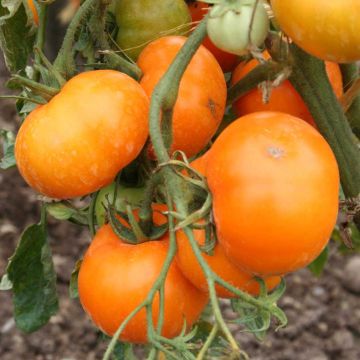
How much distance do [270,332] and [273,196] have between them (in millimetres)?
1989

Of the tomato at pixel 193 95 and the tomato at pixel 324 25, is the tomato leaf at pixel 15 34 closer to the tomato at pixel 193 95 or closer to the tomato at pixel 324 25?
the tomato at pixel 193 95

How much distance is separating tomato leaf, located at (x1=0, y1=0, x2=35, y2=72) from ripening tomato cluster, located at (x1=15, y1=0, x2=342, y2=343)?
0.17 meters

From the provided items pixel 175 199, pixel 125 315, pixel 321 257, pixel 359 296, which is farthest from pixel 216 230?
pixel 359 296

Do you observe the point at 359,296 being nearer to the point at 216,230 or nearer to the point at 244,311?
the point at 244,311

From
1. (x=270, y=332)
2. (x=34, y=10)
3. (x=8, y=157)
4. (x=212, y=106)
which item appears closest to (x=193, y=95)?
(x=212, y=106)

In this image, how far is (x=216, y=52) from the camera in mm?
1020

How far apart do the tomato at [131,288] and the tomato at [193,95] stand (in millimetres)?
124

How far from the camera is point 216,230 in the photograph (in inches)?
29.9

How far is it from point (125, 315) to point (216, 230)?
161 millimetres

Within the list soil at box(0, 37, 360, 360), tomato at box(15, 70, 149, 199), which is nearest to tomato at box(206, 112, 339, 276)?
tomato at box(15, 70, 149, 199)

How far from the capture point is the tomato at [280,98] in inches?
36.3

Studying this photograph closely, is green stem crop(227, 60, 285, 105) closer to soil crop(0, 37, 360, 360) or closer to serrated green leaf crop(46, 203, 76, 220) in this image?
serrated green leaf crop(46, 203, 76, 220)

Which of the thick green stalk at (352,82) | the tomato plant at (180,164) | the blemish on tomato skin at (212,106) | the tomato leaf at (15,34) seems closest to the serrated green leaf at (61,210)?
the tomato plant at (180,164)

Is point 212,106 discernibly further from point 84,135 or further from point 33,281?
point 33,281
